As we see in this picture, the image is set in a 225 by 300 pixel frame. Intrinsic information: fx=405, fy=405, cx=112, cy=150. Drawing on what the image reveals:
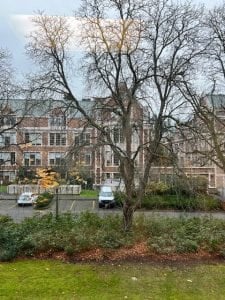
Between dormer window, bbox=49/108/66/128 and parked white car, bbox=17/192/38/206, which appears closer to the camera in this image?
dormer window, bbox=49/108/66/128

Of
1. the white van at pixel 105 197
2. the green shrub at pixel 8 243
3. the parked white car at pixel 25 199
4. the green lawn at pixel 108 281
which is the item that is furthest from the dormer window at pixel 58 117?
the white van at pixel 105 197

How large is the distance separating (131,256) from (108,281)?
2.19 metres

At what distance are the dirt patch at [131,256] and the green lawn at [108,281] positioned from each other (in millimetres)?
461

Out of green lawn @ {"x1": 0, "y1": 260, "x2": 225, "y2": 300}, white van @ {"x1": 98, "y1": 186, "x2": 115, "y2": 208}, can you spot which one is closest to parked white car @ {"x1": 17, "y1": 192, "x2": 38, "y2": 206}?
white van @ {"x1": 98, "y1": 186, "x2": 115, "y2": 208}

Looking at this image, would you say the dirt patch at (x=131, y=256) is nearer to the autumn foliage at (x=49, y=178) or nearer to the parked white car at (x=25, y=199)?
the autumn foliage at (x=49, y=178)

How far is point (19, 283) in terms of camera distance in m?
9.05

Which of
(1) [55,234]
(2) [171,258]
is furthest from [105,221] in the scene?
(2) [171,258]

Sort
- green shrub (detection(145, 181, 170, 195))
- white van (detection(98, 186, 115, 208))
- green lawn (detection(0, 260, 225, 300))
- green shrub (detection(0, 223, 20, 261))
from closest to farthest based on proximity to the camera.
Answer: green lawn (detection(0, 260, 225, 300)) → green shrub (detection(0, 223, 20, 261)) → green shrub (detection(145, 181, 170, 195)) → white van (detection(98, 186, 115, 208))

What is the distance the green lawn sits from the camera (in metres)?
8.42

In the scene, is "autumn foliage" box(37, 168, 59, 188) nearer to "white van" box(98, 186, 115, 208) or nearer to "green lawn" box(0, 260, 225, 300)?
"green lawn" box(0, 260, 225, 300)

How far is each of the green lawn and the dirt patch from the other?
18.2 inches

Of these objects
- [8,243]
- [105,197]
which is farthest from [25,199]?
[8,243]

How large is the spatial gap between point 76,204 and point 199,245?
22127mm

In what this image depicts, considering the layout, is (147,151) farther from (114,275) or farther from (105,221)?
(114,275)
